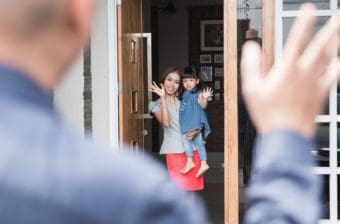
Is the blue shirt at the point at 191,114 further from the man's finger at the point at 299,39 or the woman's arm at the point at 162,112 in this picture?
the man's finger at the point at 299,39

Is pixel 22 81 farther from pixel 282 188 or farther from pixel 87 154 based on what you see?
pixel 282 188

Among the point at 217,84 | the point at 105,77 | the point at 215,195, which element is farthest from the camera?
the point at 217,84

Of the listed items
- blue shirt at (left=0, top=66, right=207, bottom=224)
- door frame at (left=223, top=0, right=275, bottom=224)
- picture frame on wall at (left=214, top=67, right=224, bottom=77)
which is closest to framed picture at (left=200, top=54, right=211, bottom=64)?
picture frame on wall at (left=214, top=67, right=224, bottom=77)

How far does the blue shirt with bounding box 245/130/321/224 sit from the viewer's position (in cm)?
80

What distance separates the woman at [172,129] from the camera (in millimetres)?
5059

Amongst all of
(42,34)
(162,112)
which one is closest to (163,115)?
(162,112)

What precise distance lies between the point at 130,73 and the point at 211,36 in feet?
20.5

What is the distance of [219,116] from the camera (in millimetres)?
11008

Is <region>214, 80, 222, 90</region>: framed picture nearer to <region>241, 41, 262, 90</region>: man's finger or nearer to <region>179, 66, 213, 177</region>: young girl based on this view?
<region>179, 66, 213, 177</region>: young girl

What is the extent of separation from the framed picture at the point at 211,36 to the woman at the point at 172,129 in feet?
19.0

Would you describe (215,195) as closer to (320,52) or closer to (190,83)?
(190,83)

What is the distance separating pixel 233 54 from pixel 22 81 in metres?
3.82

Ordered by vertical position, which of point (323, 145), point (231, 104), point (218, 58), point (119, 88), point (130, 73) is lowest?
point (323, 145)

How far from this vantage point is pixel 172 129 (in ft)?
17.0
